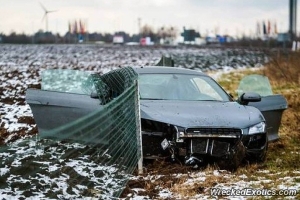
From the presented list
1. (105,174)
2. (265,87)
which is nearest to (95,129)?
(105,174)

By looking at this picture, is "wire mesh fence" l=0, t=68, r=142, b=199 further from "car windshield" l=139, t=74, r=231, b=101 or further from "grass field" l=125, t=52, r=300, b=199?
"car windshield" l=139, t=74, r=231, b=101

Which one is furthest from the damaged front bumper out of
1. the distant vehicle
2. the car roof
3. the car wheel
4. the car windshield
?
the car roof

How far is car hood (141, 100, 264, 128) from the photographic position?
719 cm

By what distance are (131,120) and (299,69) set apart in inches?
596

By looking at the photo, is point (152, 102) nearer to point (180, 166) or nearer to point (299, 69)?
point (180, 166)

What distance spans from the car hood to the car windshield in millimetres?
283

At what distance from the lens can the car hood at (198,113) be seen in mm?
7191

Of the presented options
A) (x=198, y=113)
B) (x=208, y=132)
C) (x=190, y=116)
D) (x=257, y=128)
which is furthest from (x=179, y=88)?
(x=208, y=132)

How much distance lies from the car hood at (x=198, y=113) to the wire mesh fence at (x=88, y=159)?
39 cm

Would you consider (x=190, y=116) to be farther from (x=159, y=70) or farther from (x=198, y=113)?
(x=159, y=70)

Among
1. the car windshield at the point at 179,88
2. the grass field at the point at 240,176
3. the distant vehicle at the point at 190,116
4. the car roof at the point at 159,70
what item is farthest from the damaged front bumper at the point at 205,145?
the car roof at the point at 159,70

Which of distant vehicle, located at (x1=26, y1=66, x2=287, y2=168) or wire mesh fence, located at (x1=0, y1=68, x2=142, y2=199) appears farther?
distant vehicle, located at (x1=26, y1=66, x2=287, y2=168)

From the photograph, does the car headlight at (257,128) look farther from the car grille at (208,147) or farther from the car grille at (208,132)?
the car grille at (208,147)

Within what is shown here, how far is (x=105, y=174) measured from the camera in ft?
21.7
